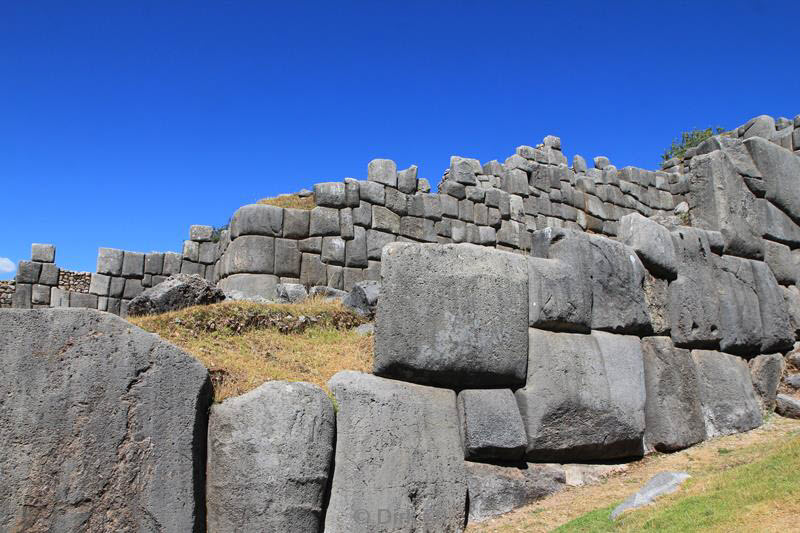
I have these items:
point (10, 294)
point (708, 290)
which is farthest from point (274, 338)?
point (10, 294)

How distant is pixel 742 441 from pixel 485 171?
34.6ft

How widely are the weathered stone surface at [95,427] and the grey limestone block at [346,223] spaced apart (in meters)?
8.17

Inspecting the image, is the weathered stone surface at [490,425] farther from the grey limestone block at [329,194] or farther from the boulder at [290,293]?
the grey limestone block at [329,194]

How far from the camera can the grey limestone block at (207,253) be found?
14.5 meters

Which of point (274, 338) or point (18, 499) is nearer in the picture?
point (18, 499)

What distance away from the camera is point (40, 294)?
47.2ft

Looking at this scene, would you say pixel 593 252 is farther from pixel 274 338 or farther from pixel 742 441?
pixel 274 338

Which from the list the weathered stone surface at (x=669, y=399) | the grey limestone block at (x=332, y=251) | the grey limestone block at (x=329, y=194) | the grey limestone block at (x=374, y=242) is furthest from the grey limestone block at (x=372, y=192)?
the weathered stone surface at (x=669, y=399)

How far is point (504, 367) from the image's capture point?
6473 mm

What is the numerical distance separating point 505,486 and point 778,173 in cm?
672

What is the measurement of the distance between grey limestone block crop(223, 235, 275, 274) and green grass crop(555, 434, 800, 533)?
787cm

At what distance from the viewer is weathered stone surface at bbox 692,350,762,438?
8.14 meters

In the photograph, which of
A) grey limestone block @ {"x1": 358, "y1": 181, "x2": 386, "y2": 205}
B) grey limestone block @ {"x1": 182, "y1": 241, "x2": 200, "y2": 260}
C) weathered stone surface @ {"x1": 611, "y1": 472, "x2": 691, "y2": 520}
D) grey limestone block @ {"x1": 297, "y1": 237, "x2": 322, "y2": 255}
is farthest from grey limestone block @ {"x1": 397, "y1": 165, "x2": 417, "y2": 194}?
weathered stone surface @ {"x1": 611, "y1": 472, "x2": 691, "y2": 520}

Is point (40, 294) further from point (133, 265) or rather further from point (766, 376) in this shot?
point (766, 376)
